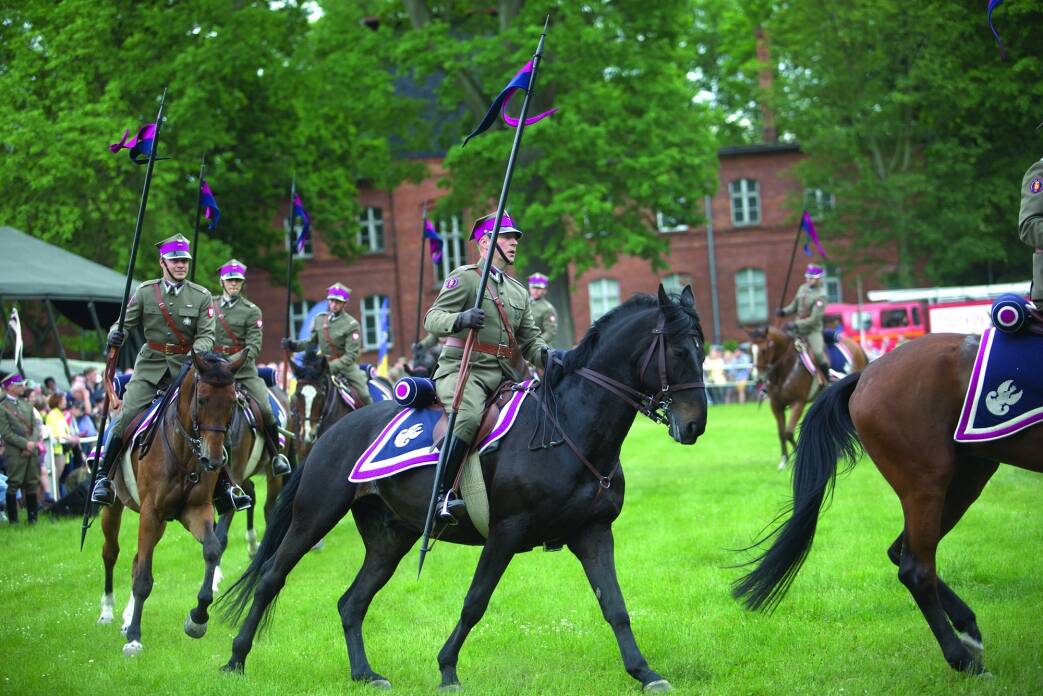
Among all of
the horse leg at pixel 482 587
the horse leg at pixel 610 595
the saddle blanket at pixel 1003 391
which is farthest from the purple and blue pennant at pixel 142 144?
the saddle blanket at pixel 1003 391

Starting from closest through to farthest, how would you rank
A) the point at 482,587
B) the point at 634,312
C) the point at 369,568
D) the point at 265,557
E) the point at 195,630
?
the point at 482,587
the point at 634,312
the point at 369,568
the point at 265,557
the point at 195,630

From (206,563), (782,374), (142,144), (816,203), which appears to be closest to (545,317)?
(782,374)

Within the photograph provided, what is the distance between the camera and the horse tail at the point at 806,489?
864 cm

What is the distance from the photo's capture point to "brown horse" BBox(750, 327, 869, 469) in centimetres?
2147

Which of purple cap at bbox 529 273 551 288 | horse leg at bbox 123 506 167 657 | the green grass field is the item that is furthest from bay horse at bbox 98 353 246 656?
purple cap at bbox 529 273 551 288

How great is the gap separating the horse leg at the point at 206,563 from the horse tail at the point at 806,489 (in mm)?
4172

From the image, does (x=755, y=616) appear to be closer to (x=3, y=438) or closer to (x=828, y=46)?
(x=3, y=438)

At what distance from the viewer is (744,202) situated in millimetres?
56375

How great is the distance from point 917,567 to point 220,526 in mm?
7838

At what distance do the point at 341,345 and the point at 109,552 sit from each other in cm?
642

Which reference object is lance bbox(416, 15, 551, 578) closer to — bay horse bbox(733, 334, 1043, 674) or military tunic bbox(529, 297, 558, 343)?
bay horse bbox(733, 334, 1043, 674)

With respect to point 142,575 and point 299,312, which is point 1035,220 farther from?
point 299,312

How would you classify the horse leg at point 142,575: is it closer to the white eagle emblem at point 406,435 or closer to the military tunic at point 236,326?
the white eagle emblem at point 406,435

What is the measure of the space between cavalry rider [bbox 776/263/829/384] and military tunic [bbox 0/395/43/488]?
12661 mm
